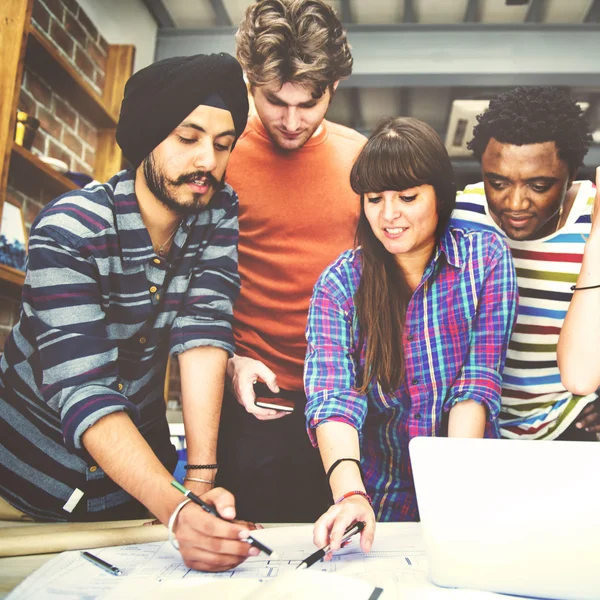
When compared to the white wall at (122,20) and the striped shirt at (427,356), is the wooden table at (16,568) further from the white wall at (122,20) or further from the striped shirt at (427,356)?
the white wall at (122,20)

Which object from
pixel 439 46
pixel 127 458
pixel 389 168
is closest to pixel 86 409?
pixel 127 458

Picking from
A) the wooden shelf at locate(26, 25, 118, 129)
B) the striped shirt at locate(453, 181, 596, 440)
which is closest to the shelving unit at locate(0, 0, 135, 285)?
the wooden shelf at locate(26, 25, 118, 129)

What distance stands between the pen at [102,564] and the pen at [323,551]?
0.96ft

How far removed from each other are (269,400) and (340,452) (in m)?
0.25

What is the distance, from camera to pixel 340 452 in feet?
4.31

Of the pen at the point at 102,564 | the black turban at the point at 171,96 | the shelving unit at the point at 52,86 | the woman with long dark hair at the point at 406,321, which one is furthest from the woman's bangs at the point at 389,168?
the pen at the point at 102,564

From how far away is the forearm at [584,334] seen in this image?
137 centimetres

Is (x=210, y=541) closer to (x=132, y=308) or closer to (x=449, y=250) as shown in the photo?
(x=132, y=308)

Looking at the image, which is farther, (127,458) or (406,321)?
(406,321)

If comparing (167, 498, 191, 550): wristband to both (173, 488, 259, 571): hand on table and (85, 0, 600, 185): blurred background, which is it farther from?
(85, 0, 600, 185): blurred background

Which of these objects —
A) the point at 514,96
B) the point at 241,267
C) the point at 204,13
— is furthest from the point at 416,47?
the point at 241,267

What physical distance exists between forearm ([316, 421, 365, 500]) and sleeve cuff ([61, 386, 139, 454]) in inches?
17.3

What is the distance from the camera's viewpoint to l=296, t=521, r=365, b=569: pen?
37.9 inches

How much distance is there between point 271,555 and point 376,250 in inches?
29.9
